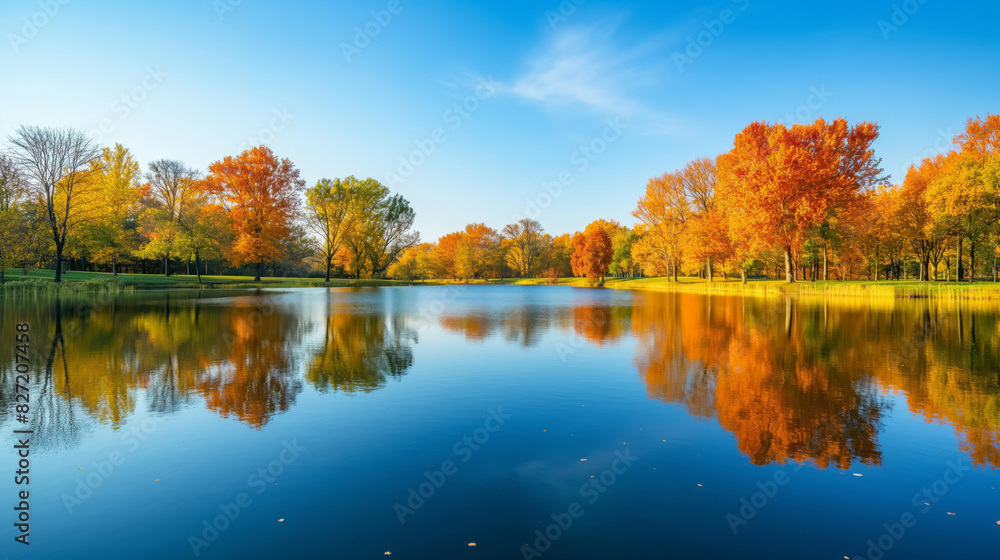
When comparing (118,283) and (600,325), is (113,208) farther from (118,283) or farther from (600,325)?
(600,325)

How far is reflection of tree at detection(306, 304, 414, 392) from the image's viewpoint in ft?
36.0

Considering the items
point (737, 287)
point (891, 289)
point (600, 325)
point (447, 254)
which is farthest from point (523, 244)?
point (600, 325)

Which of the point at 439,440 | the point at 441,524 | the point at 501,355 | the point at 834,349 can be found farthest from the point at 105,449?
the point at 834,349

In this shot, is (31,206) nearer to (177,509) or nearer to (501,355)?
(501,355)

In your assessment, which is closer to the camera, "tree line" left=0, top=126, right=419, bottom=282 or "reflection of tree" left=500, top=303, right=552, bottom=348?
"reflection of tree" left=500, top=303, right=552, bottom=348

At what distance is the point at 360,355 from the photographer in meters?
14.3

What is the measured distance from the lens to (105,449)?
6.66 m

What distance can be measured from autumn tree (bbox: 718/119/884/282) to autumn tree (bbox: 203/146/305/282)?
51079mm

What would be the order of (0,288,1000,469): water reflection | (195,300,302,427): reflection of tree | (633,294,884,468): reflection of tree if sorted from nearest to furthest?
(633,294,884,468): reflection of tree < (0,288,1000,469): water reflection < (195,300,302,427): reflection of tree

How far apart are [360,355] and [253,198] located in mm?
50202

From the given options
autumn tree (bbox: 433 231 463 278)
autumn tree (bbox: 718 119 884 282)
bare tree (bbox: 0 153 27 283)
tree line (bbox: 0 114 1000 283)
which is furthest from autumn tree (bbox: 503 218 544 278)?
bare tree (bbox: 0 153 27 283)

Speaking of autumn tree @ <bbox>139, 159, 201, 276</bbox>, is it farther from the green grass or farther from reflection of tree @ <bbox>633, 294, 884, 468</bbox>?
reflection of tree @ <bbox>633, 294, 884, 468</bbox>

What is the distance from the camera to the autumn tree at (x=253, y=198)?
181ft

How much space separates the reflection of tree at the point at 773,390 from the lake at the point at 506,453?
72mm
